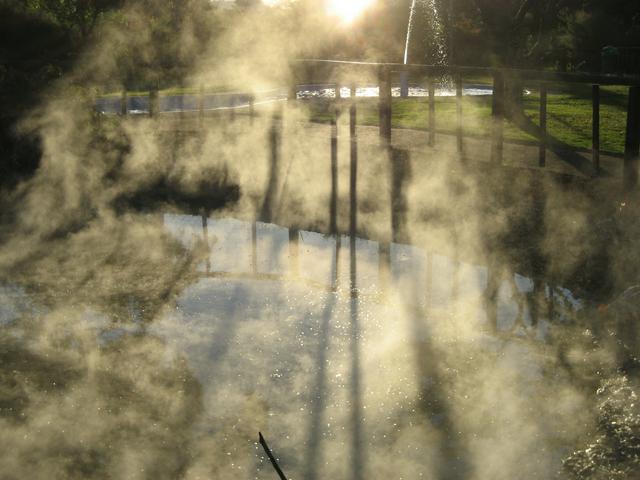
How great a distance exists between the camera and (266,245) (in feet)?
29.6

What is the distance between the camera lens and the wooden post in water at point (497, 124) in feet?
35.4

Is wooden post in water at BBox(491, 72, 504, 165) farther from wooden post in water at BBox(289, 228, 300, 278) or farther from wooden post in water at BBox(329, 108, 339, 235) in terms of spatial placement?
wooden post in water at BBox(289, 228, 300, 278)

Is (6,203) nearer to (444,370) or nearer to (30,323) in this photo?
(30,323)

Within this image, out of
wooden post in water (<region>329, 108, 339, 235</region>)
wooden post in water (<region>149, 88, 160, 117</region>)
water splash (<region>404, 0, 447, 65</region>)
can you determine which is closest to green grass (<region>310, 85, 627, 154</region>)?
wooden post in water (<region>329, 108, 339, 235</region>)

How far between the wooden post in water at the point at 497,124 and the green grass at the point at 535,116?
1.45 meters

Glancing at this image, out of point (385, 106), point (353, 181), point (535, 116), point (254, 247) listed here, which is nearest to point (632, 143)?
point (353, 181)

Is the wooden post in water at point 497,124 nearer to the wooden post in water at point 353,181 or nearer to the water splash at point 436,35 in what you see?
the wooden post in water at point 353,181

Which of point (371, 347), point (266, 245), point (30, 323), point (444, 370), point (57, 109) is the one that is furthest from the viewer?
point (57, 109)

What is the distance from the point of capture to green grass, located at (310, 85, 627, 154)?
542 inches

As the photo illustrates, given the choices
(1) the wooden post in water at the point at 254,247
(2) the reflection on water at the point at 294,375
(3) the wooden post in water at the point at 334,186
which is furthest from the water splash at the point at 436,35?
(2) the reflection on water at the point at 294,375

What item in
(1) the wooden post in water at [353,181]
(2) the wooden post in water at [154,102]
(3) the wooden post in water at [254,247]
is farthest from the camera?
(2) the wooden post in water at [154,102]

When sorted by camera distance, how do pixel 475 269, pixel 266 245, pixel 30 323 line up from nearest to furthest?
pixel 30 323 < pixel 475 269 < pixel 266 245

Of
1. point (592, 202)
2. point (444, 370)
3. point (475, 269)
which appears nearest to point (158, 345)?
point (444, 370)

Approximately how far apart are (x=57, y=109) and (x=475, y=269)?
7.60 m
